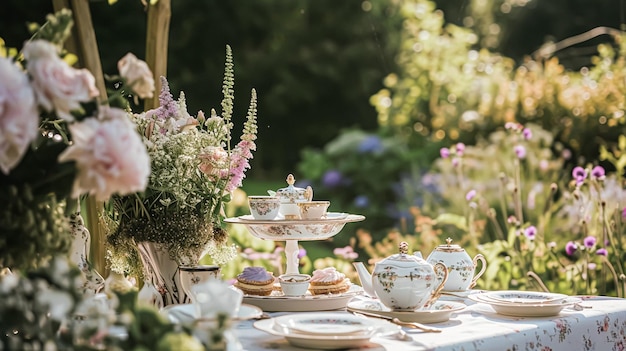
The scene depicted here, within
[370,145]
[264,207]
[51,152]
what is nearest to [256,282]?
[264,207]

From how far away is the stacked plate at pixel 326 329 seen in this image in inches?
64.0

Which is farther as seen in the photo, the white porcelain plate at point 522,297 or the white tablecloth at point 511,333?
the white porcelain plate at point 522,297

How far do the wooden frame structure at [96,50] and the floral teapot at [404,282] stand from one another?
1.04 meters

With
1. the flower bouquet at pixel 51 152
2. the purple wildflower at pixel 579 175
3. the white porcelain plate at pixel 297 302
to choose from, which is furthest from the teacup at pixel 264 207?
the purple wildflower at pixel 579 175

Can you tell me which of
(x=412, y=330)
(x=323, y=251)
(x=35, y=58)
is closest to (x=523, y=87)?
(x=323, y=251)

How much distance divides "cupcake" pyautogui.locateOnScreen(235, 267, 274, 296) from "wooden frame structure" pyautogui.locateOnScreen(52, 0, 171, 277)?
2.14ft

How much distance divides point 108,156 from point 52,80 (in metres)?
0.14

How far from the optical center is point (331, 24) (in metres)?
11.6

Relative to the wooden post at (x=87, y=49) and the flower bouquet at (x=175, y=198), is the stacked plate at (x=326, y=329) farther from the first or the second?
the wooden post at (x=87, y=49)

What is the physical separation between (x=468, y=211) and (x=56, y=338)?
3.97 m

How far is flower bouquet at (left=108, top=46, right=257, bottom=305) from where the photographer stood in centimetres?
207

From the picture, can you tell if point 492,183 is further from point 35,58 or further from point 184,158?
point 35,58

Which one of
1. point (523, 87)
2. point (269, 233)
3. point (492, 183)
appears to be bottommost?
point (269, 233)

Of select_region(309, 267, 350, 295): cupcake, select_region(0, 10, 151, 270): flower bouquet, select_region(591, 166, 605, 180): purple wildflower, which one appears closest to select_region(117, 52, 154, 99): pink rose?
select_region(0, 10, 151, 270): flower bouquet
